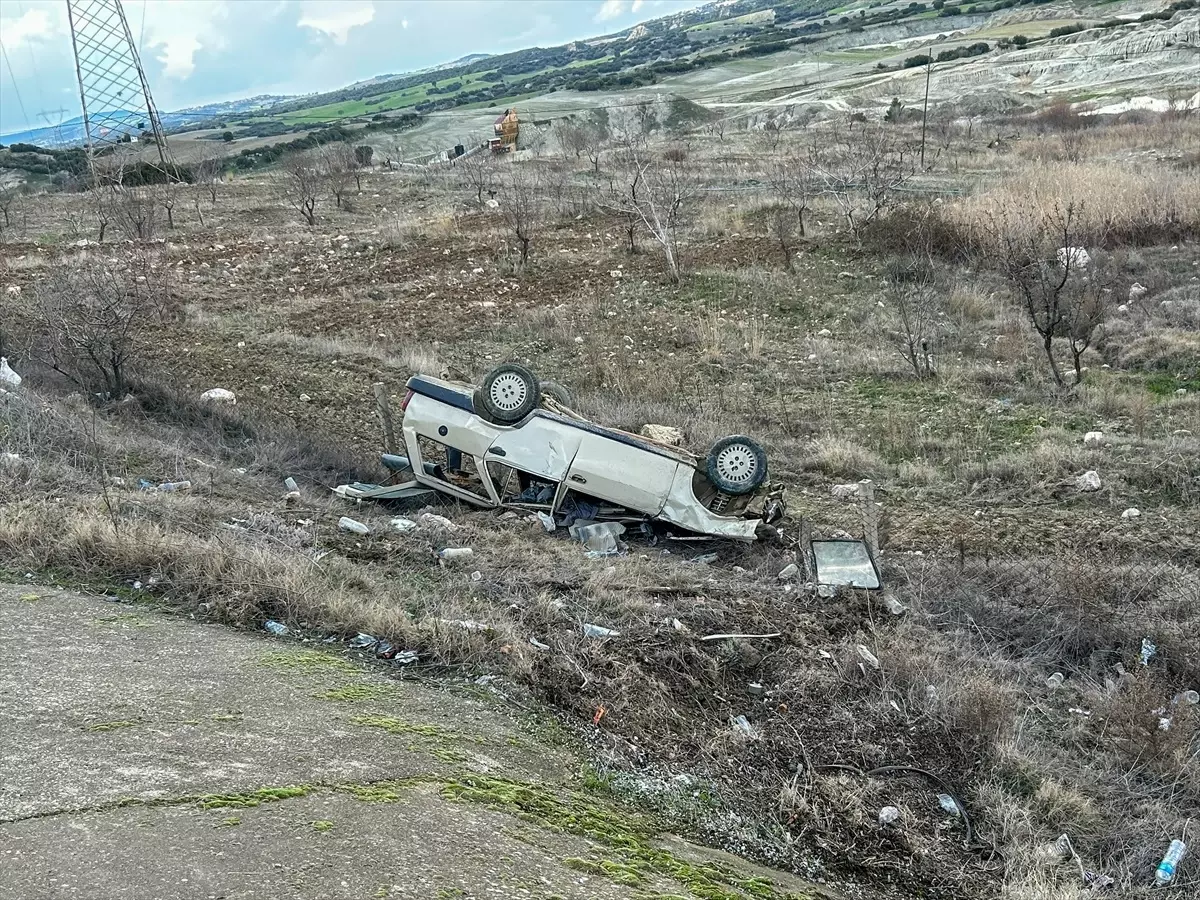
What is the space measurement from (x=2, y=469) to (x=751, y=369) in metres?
7.99

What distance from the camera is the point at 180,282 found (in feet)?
49.9

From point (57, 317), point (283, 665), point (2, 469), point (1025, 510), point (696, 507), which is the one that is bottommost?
point (1025, 510)

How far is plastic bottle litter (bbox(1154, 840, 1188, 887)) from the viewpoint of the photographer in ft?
11.2

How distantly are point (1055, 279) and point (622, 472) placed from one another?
31.9ft

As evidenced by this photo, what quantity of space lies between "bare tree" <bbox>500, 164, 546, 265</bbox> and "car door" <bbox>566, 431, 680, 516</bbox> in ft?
33.5

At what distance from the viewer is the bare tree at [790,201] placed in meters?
16.4

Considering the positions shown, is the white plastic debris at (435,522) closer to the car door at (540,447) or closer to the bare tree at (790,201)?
the car door at (540,447)

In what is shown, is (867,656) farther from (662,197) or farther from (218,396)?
(662,197)

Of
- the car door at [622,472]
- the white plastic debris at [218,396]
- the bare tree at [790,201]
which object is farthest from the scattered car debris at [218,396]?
the bare tree at [790,201]

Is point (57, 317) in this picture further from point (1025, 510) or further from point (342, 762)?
point (1025, 510)

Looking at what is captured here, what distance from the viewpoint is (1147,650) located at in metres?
4.97

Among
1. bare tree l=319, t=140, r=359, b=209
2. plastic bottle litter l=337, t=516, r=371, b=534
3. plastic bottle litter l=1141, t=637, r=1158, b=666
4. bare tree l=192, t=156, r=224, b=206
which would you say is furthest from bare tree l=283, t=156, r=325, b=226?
plastic bottle litter l=1141, t=637, r=1158, b=666

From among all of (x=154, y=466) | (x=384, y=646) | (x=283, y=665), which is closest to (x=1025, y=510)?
(x=384, y=646)

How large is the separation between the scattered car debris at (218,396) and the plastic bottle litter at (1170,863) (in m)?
8.86
